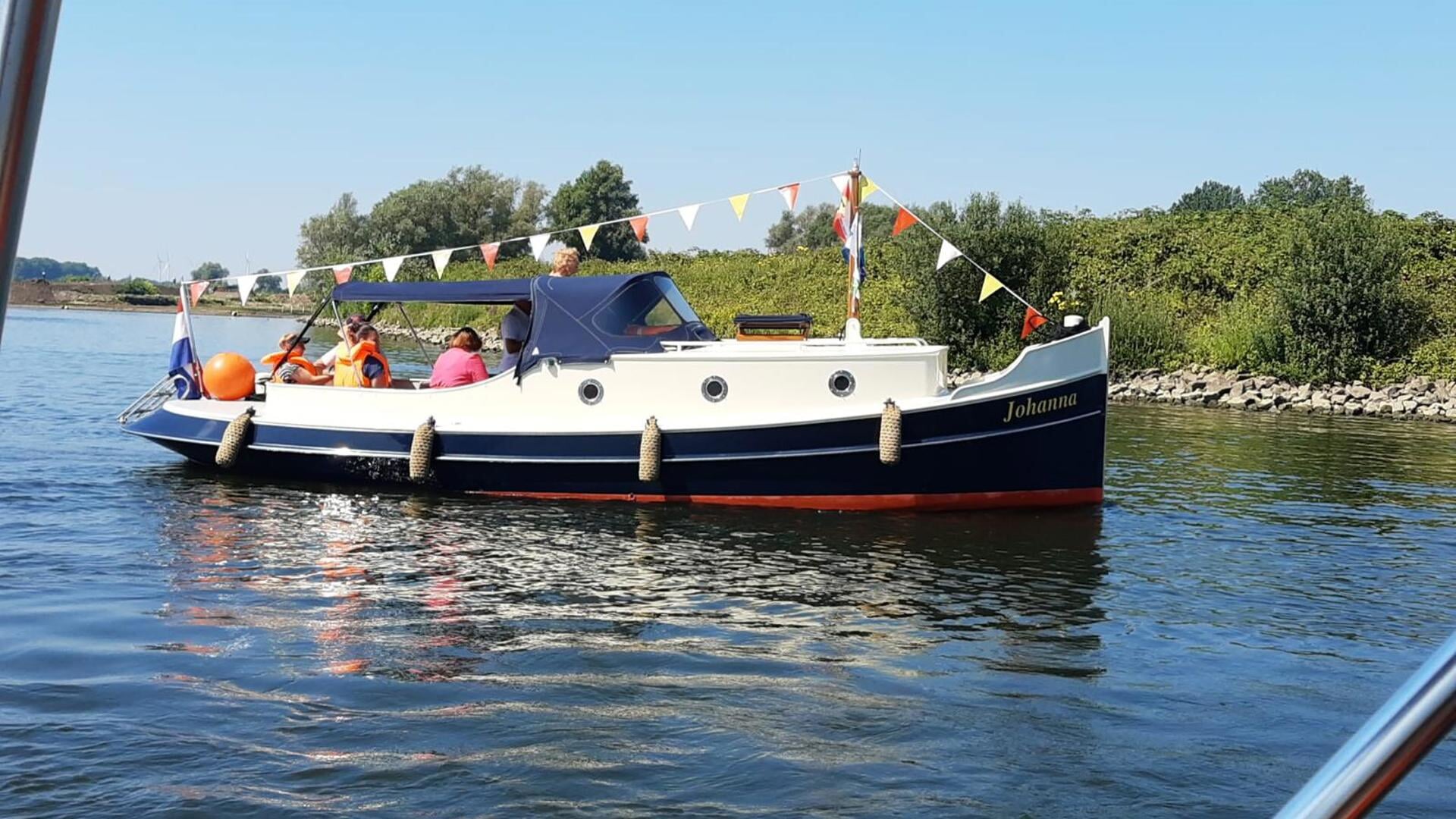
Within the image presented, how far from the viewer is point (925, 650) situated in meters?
8.86

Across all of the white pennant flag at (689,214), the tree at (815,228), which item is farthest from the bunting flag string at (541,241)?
the tree at (815,228)

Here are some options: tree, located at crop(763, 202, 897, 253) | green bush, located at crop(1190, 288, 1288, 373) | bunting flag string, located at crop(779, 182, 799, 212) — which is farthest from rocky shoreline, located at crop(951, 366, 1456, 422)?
tree, located at crop(763, 202, 897, 253)

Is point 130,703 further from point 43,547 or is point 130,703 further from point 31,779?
point 43,547

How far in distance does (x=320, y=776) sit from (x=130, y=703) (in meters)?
1.70

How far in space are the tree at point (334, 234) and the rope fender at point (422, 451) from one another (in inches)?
2989

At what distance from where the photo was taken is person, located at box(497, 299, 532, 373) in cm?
1527

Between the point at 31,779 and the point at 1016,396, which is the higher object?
the point at 1016,396

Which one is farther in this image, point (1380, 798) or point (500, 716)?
point (500, 716)

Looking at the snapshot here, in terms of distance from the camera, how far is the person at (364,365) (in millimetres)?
15578

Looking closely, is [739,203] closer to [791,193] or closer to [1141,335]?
[791,193]

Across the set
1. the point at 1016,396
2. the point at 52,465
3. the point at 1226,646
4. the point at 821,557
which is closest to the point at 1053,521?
the point at 1016,396

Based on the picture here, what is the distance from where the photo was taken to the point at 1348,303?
3231 cm

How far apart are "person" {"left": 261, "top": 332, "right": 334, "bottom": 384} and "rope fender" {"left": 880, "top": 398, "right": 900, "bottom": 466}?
7474 mm

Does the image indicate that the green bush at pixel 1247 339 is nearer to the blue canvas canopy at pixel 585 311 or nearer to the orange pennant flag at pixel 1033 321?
the orange pennant flag at pixel 1033 321
